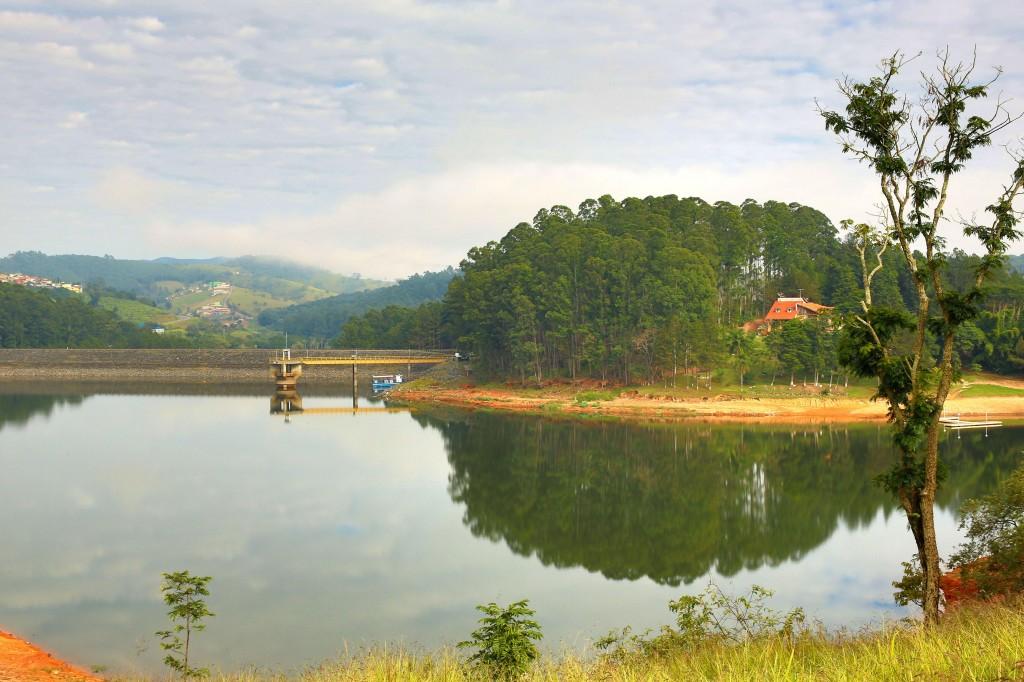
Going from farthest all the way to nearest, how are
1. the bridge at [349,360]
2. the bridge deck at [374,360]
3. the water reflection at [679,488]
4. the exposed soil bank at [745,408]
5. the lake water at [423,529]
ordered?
1. the bridge deck at [374,360]
2. the bridge at [349,360]
3. the exposed soil bank at [745,408]
4. the water reflection at [679,488]
5. the lake water at [423,529]

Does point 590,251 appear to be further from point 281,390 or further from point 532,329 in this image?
point 281,390

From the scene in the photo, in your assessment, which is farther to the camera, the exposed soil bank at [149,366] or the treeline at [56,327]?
the treeline at [56,327]

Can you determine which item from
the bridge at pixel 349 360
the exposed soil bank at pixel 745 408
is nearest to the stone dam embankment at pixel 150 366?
the bridge at pixel 349 360

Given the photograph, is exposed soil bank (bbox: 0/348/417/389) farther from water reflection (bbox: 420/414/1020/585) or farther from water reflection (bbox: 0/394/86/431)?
water reflection (bbox: 420/414/1020/585)

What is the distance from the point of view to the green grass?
78500 mm

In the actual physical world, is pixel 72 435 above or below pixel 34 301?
below

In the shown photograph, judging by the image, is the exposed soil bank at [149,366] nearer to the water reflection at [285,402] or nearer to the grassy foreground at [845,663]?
the water reflection at [285,402]

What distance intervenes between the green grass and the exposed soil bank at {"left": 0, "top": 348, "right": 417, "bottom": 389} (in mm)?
77883

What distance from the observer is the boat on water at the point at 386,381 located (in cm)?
10894

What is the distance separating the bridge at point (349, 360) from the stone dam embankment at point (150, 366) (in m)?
2.07

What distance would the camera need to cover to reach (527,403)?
86.2 m

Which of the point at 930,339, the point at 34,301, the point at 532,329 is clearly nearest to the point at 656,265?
the point at 532,329

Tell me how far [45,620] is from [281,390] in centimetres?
8440

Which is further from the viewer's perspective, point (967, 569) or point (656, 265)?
point (656, 265)
